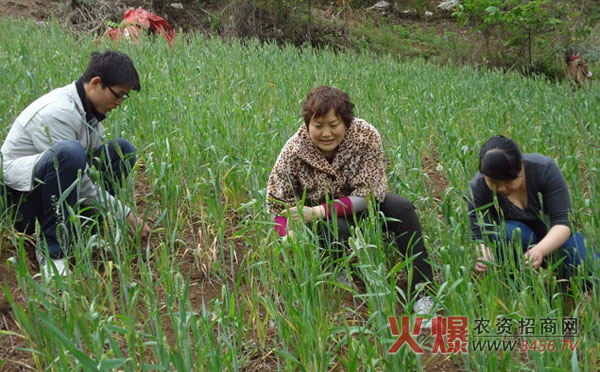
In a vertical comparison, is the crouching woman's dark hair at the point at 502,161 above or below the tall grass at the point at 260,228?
above

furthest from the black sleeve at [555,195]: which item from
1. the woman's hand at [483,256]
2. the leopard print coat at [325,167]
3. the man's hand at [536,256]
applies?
the leopard print coat at [325,167]

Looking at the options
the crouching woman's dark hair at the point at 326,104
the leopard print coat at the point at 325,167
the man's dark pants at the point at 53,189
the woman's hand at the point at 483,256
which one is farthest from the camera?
the leopard print coat at the point at 325,167

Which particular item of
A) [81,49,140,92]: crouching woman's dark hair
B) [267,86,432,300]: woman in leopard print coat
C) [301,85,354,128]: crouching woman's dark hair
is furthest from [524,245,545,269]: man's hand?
[81,49,140,92]: crouching woman's dark hair

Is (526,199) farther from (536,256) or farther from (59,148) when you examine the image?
(59,148)

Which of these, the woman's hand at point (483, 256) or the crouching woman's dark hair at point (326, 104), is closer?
the woman's hand at point (483, 256)

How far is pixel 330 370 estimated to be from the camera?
1775mm

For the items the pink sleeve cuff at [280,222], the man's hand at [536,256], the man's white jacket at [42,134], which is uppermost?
the man's white jacket at [42,134]

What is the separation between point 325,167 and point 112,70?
1057 mm

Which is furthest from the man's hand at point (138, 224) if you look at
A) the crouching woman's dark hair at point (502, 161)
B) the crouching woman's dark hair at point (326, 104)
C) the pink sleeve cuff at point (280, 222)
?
the crouching woman's dark hair at point (502, 161)

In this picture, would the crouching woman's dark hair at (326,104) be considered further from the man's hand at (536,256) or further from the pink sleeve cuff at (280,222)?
the man's hand at (536,256)

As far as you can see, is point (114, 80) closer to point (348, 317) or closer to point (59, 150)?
point (59, 150)

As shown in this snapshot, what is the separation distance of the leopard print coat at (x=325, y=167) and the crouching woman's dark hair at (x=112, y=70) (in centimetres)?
79

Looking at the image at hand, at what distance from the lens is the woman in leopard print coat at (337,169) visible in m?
2.47

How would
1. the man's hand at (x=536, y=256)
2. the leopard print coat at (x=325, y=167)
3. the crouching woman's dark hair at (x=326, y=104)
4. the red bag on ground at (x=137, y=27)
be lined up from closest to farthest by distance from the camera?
the man's hand at (x=536, y=256)
the crouching woman's dark hair at (x=326, y=104)
the leopard print coat at (x=325, y=167)
the red bag on ground at (x=137, y=27)
